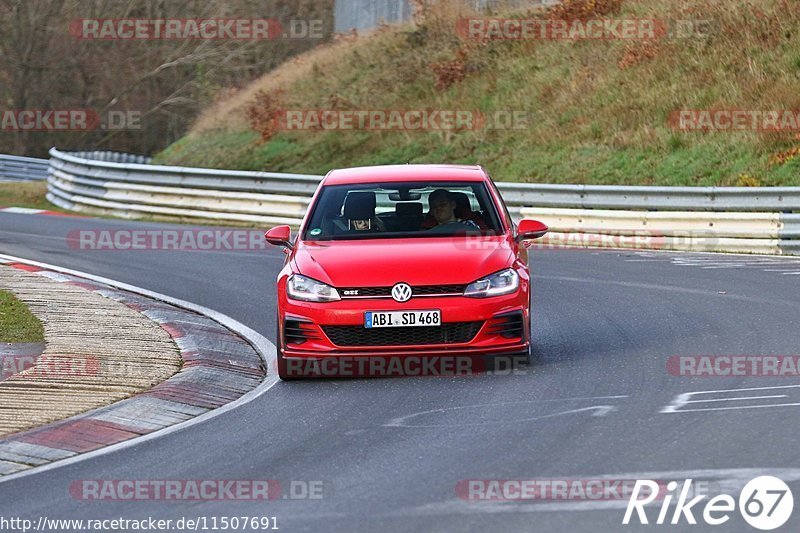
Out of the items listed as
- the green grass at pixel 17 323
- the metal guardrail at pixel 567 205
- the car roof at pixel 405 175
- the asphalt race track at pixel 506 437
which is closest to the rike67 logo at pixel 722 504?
the asphalt race track at pixel 506 437

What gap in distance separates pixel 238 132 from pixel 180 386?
27.5m

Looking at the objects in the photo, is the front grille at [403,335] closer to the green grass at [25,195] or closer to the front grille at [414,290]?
the front grille at [414,290]

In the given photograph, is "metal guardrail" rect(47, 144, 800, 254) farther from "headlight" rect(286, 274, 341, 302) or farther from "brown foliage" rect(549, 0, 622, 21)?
"headlight" rect(286, 274, 341, 302)

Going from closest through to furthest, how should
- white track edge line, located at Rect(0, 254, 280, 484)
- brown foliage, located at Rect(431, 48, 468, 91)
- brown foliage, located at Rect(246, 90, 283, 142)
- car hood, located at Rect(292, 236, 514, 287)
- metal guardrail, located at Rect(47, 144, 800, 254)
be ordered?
white track edge line, located at Rect(0, 254, 280, 484) → car hood, located at Rect(292, 236, 514, 287) → metal guardrail, located at Rect(47, 144, 800, 254) → brown foliage, located at Rect(431, 48, 468, 91) → brown foliage, located at Rect(246, 90, 283, 142)

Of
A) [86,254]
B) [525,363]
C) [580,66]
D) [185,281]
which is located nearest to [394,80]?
[580,66]

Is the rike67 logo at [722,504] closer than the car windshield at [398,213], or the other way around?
the rike67 logo at [722,504]

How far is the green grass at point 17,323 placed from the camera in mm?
11938

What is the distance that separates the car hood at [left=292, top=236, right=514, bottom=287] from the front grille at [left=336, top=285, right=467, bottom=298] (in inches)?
1.2

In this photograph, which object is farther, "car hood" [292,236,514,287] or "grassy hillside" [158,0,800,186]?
"grassy hillside" [158,0,800,186]

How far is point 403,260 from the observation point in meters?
10.1

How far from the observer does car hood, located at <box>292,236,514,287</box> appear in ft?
32.7

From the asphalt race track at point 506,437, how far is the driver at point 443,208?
128cm

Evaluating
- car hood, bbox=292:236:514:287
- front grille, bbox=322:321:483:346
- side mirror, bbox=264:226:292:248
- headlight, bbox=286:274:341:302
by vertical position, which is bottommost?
front grille, bbox=322:321:483:346

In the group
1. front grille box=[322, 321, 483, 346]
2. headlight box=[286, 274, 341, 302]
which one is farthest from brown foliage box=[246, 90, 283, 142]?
front grille box=[322, 321, 483, 346]
